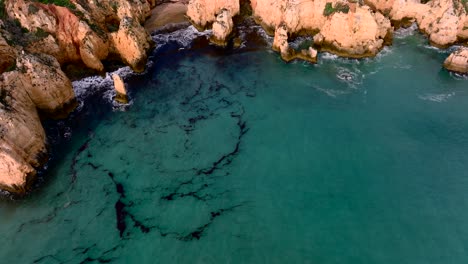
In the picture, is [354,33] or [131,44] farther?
[354,33]

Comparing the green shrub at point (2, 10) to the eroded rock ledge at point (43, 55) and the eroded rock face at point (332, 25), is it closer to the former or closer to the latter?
the eroded rock ledge at point (43, 55)

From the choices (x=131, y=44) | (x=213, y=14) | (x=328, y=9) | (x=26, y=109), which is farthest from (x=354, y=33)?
(x=26, y=109)

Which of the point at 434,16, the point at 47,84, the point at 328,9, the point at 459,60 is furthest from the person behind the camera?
the point at 434,16

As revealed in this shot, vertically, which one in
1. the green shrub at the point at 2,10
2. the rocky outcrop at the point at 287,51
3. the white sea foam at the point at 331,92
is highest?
the green shrub at the point at 2,10

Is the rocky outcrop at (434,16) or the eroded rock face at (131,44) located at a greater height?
the rocky outcrop at (434,16)

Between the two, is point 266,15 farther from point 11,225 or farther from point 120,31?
point 11,225

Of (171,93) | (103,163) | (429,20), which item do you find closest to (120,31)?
(171,93)

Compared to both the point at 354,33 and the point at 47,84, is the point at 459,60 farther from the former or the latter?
the point at 47,84

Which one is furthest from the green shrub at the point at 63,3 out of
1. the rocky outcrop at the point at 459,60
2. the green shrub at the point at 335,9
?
the rocky outcrop at the point at 459,60
